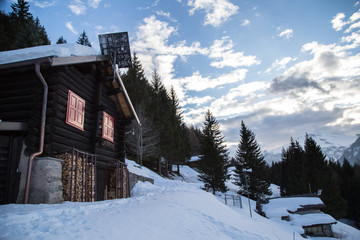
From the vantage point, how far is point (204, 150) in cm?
2831

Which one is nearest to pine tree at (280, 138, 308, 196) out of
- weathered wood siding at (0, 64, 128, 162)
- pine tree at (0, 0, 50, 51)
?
weathered wood siding at (0, 64, 128, 162)

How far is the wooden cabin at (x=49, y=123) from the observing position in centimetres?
710

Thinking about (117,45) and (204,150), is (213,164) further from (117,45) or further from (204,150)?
(117,45)

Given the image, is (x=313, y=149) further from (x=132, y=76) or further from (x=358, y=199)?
(x=132, y=76)

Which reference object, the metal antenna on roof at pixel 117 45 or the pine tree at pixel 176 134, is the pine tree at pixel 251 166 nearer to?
the pine tree at pixel 176 134

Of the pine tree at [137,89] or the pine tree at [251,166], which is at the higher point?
the pine tree at [137,89]

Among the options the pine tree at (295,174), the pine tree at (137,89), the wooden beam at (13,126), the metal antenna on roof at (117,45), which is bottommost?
the pine tree at (295,174)

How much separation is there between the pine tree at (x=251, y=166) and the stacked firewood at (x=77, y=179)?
78.6 feet

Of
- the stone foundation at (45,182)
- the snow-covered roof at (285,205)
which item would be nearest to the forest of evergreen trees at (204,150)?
the snow-covered roof at (285,205)

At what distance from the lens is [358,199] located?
41875 mm

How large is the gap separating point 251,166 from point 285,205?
6639 mm

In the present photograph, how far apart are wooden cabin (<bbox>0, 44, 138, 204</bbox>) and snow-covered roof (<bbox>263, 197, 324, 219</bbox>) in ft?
75.6

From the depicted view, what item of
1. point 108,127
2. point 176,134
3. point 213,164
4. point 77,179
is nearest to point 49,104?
point 77,179

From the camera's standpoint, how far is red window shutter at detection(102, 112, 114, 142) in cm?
1222
